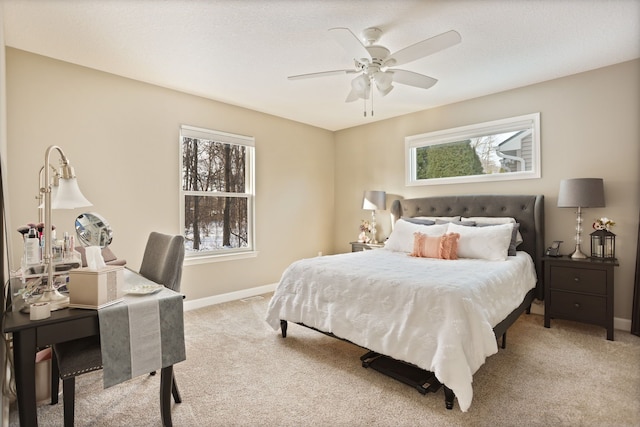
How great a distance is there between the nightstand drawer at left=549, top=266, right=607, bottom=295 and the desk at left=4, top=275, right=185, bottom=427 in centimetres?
377

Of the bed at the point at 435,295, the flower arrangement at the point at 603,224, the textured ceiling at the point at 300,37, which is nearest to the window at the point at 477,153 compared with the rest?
the bed at the point at 435,295

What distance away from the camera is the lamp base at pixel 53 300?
141 centimetres

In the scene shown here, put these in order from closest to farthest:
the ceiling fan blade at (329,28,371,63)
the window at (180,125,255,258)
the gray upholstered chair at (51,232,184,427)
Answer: the gray upholstered chair at (51,232,184,427)
the ceiling fan blade at (329,28,371,63)
the window at (180,125,255,258)

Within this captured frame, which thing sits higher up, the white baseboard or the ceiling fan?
the ceiling fan

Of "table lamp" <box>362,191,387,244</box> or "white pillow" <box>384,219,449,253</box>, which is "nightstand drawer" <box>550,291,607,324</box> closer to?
"white pillow" <box>384,219,449,253</box>

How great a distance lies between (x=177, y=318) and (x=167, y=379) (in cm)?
36

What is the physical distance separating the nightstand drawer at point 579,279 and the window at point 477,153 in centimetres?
112

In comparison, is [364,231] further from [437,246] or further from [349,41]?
[349,41]

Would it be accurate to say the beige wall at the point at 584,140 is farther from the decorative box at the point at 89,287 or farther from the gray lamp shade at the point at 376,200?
the decorative box at the point at 89,287

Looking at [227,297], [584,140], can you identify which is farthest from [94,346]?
[584,140]

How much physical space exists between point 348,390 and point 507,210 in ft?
9.30

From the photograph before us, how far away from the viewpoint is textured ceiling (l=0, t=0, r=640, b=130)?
89.4 inches

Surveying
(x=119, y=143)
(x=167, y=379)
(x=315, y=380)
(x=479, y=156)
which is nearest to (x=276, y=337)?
(x=315, y=380)

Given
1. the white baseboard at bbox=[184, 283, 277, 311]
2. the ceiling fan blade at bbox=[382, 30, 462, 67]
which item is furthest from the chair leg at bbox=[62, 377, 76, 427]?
the ceiling fan blade at bbox=[382, 30, 462, 67]
